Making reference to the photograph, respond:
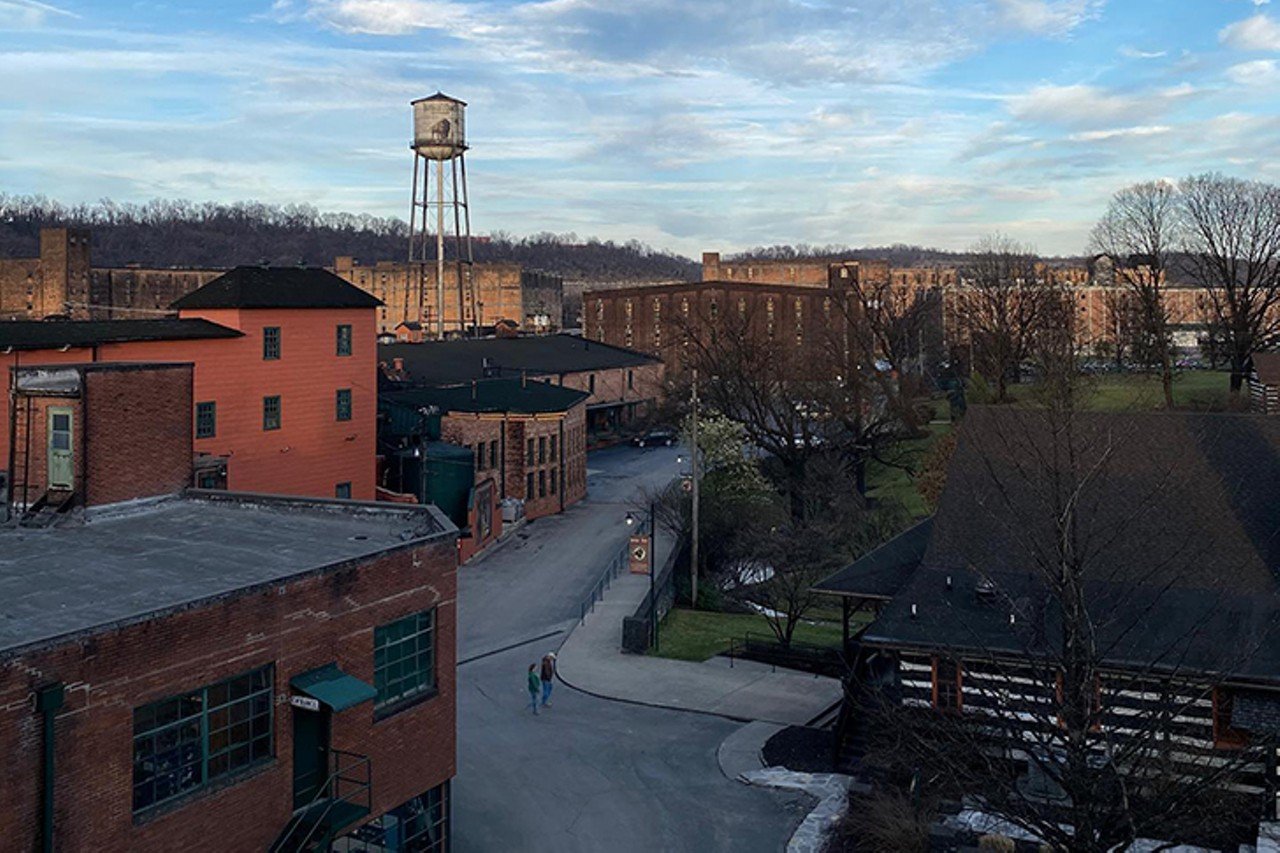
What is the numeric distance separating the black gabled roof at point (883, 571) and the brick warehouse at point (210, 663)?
335 inches

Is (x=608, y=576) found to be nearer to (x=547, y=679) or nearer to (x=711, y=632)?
(x=711, y=632)

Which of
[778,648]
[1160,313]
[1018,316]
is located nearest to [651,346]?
[1018,316]

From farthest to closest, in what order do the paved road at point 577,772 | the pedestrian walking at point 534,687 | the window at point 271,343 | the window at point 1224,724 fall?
the window at point 271,343
the pedestrian walking at point 534,687
the paved road at point 577,772
the window at point 1224,724

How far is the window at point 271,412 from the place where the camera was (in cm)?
3962

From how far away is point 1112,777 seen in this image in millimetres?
13875

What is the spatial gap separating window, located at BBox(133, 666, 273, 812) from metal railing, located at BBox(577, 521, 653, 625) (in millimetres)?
19198

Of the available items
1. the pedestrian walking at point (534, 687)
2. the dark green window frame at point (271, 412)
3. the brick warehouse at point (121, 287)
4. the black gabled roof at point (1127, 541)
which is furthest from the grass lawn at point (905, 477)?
the brick warehouse at point (121, 287)

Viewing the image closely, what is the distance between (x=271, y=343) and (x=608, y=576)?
536 inches

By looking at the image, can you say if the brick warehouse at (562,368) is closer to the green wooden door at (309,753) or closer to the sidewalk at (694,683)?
the sidewalk at (694,683)

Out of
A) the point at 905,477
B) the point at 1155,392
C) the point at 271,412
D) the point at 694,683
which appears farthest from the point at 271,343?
the point at 1155,392

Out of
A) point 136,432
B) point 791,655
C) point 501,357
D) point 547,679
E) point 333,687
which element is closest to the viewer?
point 333,687

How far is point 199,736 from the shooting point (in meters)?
14.4

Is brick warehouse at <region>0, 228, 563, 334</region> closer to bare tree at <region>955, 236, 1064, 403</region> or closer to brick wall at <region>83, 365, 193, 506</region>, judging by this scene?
bare tree at <region>955, 236, 1064, 403</region>

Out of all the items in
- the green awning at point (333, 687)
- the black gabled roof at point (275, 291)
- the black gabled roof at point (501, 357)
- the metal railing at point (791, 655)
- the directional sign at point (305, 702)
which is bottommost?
the metal railing at point (791, 655)
